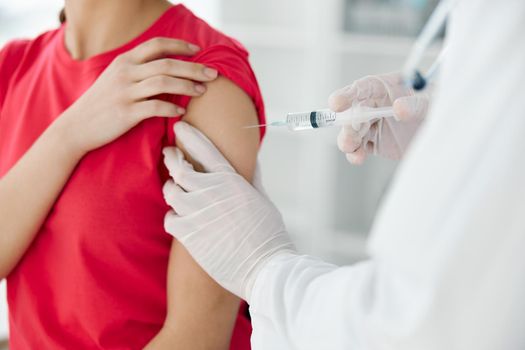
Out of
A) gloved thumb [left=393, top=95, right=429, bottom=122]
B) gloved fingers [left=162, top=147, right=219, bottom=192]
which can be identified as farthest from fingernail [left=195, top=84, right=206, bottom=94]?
gloved thumb [left=393, top=95, right=429, bottom=122]

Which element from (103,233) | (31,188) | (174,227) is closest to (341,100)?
(174,227)

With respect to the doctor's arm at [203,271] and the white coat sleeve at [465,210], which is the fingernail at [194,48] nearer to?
the doctor's arm at [203,271]

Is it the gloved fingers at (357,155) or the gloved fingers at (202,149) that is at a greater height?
the gloved fingers at (202,149)

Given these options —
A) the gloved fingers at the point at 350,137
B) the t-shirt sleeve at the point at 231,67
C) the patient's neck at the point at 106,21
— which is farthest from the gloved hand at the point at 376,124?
the patient's neck at the point at 106,21

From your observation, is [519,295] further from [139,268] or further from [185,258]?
[139,268]

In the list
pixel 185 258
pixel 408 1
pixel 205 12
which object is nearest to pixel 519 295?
pixel 185 258

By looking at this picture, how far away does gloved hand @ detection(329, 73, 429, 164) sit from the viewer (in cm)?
112

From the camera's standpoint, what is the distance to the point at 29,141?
129cm

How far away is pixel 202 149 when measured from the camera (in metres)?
1.11

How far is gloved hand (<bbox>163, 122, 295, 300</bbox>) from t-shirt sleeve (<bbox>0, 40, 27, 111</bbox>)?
482 mm

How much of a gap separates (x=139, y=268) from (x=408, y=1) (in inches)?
86.2

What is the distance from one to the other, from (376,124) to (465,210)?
0.65 metres

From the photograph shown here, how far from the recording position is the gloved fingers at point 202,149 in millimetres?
1107

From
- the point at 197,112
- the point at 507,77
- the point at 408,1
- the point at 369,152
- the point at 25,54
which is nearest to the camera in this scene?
the point at 507,77
